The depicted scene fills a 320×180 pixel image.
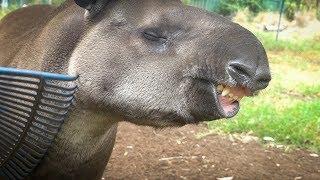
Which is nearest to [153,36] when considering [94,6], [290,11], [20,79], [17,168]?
[94,6]

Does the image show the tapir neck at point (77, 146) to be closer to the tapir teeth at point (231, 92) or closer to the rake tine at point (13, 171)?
the rake tine at point (13, 171)

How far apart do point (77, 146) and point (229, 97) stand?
102cm

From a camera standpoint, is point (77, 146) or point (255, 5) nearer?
point (77, 146)

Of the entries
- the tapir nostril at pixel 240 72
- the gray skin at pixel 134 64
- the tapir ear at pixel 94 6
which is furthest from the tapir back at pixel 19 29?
the tapir nostril at pixel 240 72

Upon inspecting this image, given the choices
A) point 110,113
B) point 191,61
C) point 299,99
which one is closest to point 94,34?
point 110,113

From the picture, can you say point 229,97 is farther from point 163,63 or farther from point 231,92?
point 163,63

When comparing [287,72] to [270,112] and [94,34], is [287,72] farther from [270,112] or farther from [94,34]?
[94,34]

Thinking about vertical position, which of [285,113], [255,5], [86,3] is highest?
[86,3]

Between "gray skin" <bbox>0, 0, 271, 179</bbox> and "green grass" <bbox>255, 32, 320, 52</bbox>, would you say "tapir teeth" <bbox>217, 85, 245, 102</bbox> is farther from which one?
"green grass" <bbox>255, 32, 320, 52</bbox>

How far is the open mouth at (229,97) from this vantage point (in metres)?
2.83

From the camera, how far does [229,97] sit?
2.89m

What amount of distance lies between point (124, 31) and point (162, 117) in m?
0.51

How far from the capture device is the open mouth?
283 cm

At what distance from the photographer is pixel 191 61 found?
115 inches
